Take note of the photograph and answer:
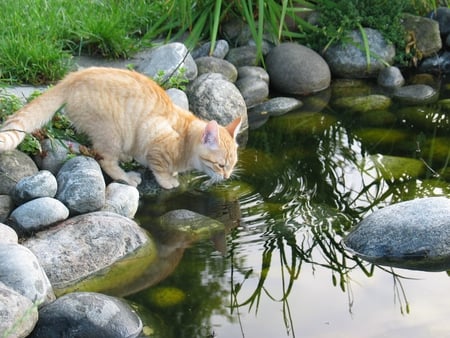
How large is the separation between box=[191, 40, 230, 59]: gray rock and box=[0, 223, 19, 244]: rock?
13.2 ft

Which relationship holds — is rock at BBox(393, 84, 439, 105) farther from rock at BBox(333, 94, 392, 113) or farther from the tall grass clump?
the tall grass clump

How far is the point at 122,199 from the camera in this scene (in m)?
5.92

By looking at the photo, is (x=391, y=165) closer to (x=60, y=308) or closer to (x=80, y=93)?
(x=80, y=93)

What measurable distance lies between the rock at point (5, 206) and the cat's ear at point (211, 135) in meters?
1.51

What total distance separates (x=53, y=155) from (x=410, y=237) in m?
2.61

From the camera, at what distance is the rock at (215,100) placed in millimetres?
7785

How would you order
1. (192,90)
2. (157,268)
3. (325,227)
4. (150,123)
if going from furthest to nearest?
(192,90), (150,123), (325,227), (157,268)

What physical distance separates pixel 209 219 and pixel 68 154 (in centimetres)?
113

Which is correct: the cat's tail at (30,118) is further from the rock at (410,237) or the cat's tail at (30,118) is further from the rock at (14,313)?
the rock at (410,237)

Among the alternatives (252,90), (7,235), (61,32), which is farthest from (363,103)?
(7,235)

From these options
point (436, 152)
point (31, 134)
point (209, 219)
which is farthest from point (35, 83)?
point (436, 152)

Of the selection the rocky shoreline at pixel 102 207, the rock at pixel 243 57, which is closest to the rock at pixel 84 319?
the rocky shoreline at pixel 102 207

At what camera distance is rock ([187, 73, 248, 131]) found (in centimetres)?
779

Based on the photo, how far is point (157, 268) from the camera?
545cm
